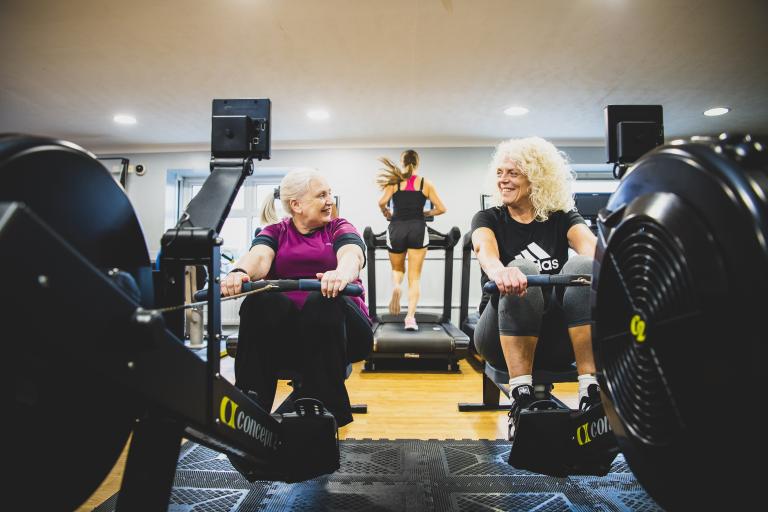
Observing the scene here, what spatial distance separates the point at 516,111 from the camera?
5.37 meters

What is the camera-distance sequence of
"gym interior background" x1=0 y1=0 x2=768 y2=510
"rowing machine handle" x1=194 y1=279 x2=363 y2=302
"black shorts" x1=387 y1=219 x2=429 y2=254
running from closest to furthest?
"rowing machine handle" x1=194 y1=279 x2=363 y2=302 < "gym interior background" x1=0 y1=0 x2=768 y2=510 < "black shorts" x1=387 y1=219 x2=429 y2=254

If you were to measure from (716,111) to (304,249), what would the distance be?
588cm

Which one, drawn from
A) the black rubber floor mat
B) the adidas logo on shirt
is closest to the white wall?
the adidas logo on shirt

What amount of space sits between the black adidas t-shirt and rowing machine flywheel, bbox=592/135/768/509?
97cm

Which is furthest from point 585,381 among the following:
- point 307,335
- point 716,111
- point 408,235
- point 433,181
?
point 716,111

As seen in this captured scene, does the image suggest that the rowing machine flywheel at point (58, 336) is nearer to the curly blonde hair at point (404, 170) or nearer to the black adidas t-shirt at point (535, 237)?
the black adidas t-shirt at point (535, 237)

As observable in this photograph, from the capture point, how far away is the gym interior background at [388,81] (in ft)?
10.7

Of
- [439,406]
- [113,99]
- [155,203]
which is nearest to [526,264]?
[439,406]

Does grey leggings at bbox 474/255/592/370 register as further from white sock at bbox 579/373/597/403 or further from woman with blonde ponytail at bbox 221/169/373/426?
woman with blonde ponytail at bbox 221/169/373/426

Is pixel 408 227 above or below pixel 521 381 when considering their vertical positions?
above

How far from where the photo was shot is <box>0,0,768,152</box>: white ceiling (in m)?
3.29

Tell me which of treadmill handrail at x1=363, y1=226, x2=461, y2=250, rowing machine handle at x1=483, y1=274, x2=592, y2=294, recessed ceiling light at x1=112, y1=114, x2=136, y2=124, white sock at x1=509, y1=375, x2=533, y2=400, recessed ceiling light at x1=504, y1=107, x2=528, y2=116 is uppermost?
recessed ceiling light at x1=504, y1=107, x2=528, y2=116

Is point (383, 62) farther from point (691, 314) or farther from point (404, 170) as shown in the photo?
point (691, 314)

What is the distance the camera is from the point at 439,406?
287 centimetres
